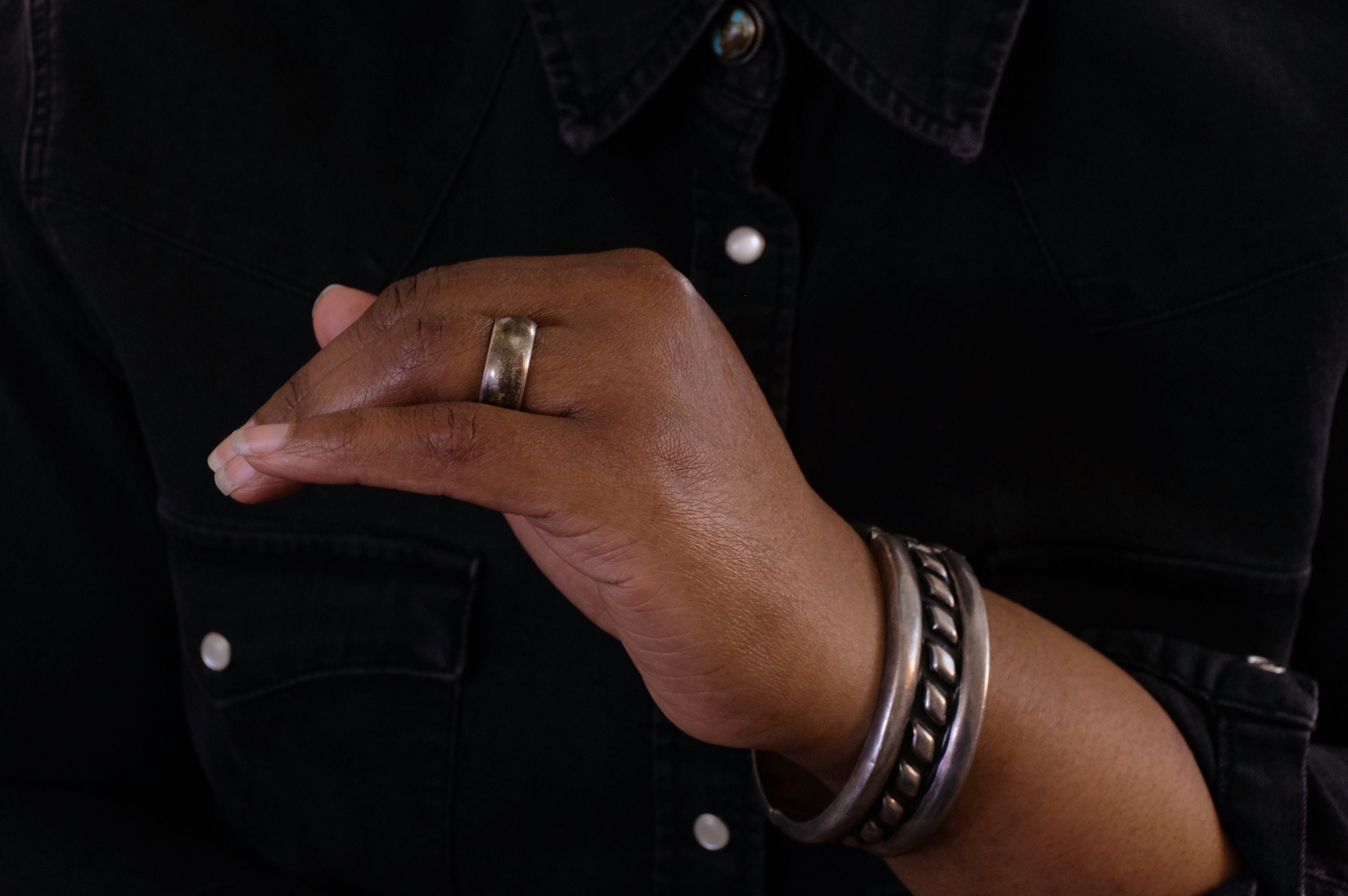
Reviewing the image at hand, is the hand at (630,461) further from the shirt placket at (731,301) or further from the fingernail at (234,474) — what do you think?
the shirt placket at (731,301)

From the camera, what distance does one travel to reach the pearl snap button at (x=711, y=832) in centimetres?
84

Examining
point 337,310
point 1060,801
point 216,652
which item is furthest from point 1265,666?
point 216,652

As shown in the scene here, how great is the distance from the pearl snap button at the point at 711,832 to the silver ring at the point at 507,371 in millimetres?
491

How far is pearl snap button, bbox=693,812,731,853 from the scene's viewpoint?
33.0 inches

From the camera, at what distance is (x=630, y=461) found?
52 cm

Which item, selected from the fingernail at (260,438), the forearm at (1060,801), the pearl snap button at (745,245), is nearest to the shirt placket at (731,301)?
the pearl snap button at (745,245)

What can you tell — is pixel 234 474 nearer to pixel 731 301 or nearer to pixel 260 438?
pixel 260 438

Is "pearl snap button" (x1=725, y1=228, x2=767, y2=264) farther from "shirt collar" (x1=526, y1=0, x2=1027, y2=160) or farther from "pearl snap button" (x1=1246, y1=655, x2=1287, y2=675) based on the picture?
"pearl snap button" (x1=1246, y1=655, x2=1287, y2=675)

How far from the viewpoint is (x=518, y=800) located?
2.90 ft

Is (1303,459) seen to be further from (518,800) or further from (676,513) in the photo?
(518,800)

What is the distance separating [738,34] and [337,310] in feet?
1.36

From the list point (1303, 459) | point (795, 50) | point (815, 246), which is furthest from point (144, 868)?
point (1303, 459)

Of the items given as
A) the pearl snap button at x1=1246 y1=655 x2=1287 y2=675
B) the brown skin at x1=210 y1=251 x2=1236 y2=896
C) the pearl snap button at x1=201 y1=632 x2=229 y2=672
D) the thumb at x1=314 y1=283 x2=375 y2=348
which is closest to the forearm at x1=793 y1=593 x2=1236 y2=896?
the brown skin at x1=210 y1=251 x2=1236 y2=896

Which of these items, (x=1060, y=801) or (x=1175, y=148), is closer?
(x=1060, y=801)
